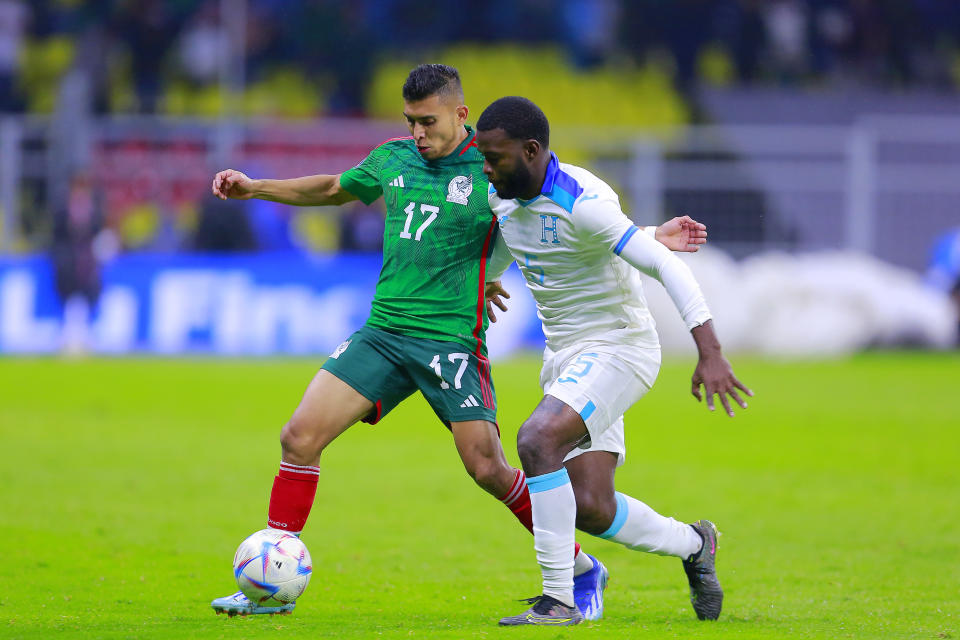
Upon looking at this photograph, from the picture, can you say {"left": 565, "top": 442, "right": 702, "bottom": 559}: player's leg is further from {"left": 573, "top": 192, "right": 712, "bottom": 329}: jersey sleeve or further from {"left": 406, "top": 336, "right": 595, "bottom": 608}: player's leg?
{"left": 573, "top": 192, "right": 712, "bottom": 329}: jersey sleeve

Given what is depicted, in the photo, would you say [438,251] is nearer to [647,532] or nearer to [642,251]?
[642,251]

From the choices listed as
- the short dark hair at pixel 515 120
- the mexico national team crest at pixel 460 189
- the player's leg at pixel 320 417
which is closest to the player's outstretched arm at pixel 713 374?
the short dark hair at pixel 515 120

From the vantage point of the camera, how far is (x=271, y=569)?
5.20 m

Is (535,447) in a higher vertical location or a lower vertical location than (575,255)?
lower

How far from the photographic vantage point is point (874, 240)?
21.7 meters

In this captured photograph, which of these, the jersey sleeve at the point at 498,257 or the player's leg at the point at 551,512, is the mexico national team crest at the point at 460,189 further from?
the player's leg at the point at 551,512

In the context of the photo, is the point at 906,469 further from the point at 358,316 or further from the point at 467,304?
the point at 358,316

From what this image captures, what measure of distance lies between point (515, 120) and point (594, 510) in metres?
1.64

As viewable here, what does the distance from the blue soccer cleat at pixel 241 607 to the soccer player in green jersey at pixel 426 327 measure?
18mm

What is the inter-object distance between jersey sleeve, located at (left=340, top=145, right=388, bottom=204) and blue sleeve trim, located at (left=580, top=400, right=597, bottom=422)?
4.65ft

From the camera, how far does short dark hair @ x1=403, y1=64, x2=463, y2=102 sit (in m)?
5.50

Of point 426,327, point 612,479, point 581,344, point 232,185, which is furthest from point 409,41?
point 612,479

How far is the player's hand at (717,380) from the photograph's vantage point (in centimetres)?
475

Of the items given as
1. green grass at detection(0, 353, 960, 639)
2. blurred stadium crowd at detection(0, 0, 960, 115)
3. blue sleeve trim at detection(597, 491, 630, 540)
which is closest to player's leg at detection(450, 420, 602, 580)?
blue sleeve trim at detection(597, 491, 630, 540)
